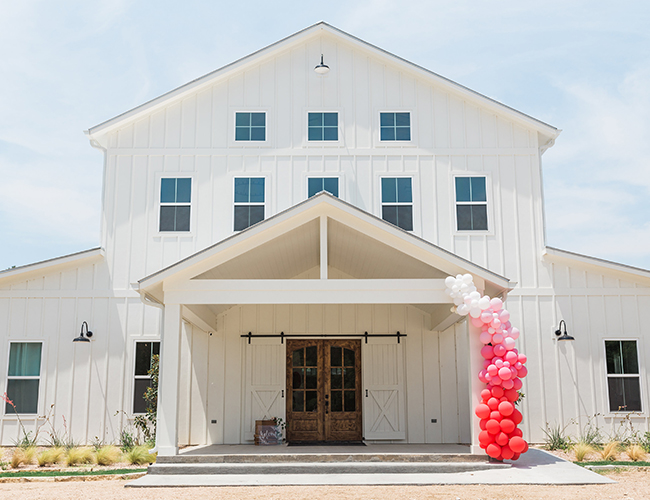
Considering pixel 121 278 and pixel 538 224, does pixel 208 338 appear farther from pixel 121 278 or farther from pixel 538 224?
pixel 538 224

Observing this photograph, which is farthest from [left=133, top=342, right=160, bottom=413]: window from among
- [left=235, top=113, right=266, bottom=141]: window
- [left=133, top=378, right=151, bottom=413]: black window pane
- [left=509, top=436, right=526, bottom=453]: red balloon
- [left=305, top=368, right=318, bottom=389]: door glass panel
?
[left=509, top=436, right=526, bottom=453]: red balloon

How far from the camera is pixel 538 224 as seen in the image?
14.0 metres

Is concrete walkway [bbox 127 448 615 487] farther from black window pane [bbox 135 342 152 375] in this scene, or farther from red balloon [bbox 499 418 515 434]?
black window pane [bbox 135 342 152 375]

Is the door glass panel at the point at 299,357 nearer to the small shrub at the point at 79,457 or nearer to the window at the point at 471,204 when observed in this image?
the window at the point at 471,204

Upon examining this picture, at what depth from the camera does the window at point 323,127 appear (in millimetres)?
14453

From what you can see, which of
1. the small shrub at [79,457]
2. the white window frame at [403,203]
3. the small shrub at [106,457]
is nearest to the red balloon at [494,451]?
the white window frame at [403,203]

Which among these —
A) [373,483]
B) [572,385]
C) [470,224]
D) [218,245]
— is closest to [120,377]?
[218,245]

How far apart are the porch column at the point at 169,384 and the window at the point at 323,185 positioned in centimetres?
490

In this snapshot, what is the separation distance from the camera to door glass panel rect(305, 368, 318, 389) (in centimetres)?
1407

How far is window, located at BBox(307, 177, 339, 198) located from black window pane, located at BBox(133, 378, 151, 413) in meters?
5.21

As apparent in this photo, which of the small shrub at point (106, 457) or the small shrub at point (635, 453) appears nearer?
the small shrub at point (106, 457)

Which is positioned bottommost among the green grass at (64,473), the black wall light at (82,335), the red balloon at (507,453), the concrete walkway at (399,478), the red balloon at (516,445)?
the green grass at (64,473)

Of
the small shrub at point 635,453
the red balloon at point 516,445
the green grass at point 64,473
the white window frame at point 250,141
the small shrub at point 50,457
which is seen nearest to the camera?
the red balloon at point 516,445

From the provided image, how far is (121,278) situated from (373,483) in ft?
24.1
